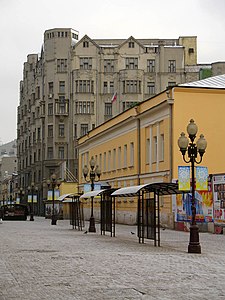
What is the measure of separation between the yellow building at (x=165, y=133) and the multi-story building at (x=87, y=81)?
33.7m

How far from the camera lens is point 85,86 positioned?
281ft

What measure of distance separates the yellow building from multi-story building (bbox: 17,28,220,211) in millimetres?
33679

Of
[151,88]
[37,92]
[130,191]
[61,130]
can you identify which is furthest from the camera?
[37,92]

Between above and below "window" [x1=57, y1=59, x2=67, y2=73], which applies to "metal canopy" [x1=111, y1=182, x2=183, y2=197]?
below

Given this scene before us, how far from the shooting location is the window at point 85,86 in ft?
281

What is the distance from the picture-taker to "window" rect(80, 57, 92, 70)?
283ft

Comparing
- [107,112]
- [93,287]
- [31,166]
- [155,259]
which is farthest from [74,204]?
[31,166]

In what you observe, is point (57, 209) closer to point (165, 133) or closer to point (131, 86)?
point (131, 86)

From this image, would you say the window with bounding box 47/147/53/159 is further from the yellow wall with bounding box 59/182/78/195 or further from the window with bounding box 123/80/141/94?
the yellow wall with bounding box 59/182/78/195

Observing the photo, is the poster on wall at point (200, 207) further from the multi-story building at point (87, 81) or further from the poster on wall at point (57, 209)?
the multi-story building at point (87, 81)

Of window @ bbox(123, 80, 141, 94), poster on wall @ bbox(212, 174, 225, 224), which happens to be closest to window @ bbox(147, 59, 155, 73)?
window @ bbox(123, 80, 141, 94)

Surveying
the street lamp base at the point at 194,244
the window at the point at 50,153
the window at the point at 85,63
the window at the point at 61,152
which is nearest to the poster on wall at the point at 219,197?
the street lamp base at the point at 194,244

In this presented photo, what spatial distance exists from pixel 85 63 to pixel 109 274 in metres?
75.0

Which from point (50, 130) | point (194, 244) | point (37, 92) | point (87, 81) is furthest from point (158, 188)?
point (37, 92)
